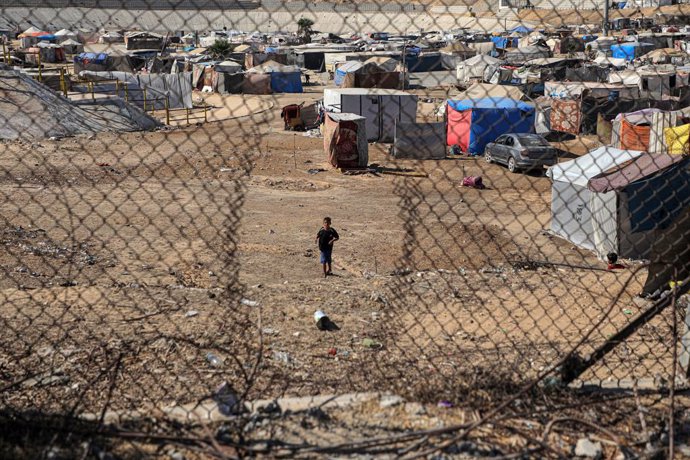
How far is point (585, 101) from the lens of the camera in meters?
23.5

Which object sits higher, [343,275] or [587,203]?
[587,203]

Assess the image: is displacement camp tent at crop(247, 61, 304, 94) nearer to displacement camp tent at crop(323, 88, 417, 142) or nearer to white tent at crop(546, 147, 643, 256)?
displacement camp tent at crop(323, 88, 417, 142)

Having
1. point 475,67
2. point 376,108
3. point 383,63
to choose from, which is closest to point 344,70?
point 383,63

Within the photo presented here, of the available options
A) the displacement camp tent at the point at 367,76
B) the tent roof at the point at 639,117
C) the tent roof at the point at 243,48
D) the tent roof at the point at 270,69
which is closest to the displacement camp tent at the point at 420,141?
the tent roof at the point at 639,117

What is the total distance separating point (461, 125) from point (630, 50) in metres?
32.2

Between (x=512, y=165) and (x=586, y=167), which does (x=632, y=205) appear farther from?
(x=512, y=165)

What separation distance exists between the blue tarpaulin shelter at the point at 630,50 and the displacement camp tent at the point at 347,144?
34.8 m

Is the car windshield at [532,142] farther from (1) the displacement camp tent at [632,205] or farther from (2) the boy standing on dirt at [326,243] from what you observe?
(2) the boy standing on dirt at [326,243]

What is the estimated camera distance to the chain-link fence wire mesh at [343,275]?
10.5ft

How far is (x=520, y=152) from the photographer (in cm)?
1861

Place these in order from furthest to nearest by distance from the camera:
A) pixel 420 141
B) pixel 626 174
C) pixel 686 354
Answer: pixel 420 141 < pixel 626 174 < pixel 686 354

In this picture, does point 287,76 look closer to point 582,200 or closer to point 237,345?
point 582,200

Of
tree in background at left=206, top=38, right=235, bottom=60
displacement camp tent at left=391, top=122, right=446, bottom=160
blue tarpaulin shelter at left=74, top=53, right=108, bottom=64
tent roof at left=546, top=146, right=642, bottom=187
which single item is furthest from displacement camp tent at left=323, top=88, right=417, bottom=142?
tree in background at left=206, top=38, right=235, bottom=60

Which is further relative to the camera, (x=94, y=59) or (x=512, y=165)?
(x=94, y=59)
